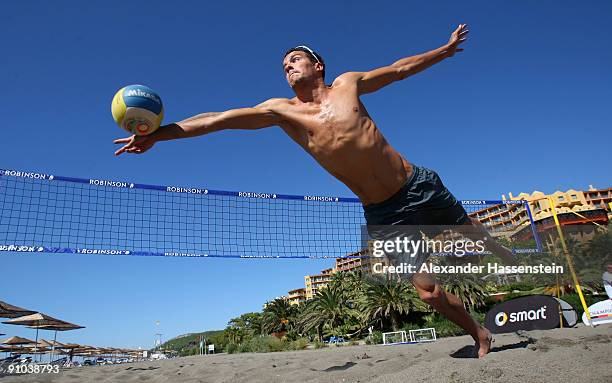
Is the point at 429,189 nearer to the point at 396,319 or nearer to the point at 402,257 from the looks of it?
the point at 402,257

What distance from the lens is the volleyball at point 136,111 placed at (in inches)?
132

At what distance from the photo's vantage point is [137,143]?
3.30 m

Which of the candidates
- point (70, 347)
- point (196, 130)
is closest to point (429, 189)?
point (196, 130)

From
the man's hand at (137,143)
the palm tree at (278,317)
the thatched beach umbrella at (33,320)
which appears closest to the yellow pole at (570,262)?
the man's hand at (137,143)

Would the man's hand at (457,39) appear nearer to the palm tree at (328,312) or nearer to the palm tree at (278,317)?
the palm tree at (328,312)

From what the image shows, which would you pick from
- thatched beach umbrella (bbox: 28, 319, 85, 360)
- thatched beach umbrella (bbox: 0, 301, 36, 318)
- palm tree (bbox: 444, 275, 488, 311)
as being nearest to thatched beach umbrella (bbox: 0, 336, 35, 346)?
thatched beach umbrella (bbox: 28, 319, 85, 360)

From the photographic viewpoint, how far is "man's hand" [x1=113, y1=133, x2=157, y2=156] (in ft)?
10.8

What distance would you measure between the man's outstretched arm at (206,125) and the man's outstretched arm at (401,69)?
3.11 ft

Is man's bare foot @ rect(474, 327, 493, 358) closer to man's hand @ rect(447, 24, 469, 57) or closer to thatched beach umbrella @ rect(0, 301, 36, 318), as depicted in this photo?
man's hand @ rect(447, 24, 469, 57)

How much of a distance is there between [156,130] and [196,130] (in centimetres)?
33

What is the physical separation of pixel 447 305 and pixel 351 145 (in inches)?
62.7

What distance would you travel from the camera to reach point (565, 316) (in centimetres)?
787

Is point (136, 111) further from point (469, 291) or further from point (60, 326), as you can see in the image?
point (469, 291)

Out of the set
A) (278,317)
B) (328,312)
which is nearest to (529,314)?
(328,312)
